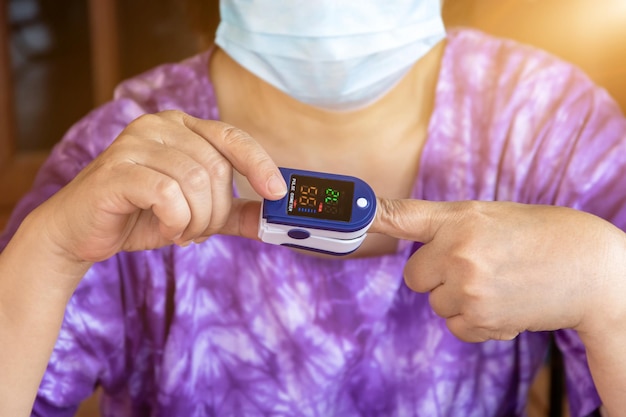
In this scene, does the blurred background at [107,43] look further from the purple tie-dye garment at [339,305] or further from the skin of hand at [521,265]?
the skin of hand at [521,265]

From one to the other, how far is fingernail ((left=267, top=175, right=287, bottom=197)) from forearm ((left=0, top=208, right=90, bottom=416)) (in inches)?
9.9

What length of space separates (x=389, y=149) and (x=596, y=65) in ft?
1.27

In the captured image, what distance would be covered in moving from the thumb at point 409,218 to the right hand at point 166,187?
106 millimetres

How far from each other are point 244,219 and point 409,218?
0.17 meters

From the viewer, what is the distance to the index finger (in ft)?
2.01

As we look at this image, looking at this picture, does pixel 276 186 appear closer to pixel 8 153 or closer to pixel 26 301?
pixel 26 301

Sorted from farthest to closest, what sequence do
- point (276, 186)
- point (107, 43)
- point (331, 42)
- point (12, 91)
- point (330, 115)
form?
point (12, 91) → point (107, 43) → point (330, 115) → point (331, 42) → point (276, 186)

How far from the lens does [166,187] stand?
0.61 meters

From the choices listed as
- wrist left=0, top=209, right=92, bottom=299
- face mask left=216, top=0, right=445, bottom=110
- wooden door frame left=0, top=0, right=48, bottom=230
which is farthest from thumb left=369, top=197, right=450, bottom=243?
wooden door frame left=0, top=0, right=48, bottom=230

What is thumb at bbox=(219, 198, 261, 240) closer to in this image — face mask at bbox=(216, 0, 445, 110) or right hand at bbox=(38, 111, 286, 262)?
right hand at bbox=(38, 111, 286, 262)

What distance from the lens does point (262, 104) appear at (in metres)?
0.89

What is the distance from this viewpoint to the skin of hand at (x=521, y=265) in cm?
65

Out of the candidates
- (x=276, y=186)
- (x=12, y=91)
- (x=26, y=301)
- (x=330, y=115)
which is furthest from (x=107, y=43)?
(x=276, y=186)

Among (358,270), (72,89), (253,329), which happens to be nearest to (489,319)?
(358,270)
